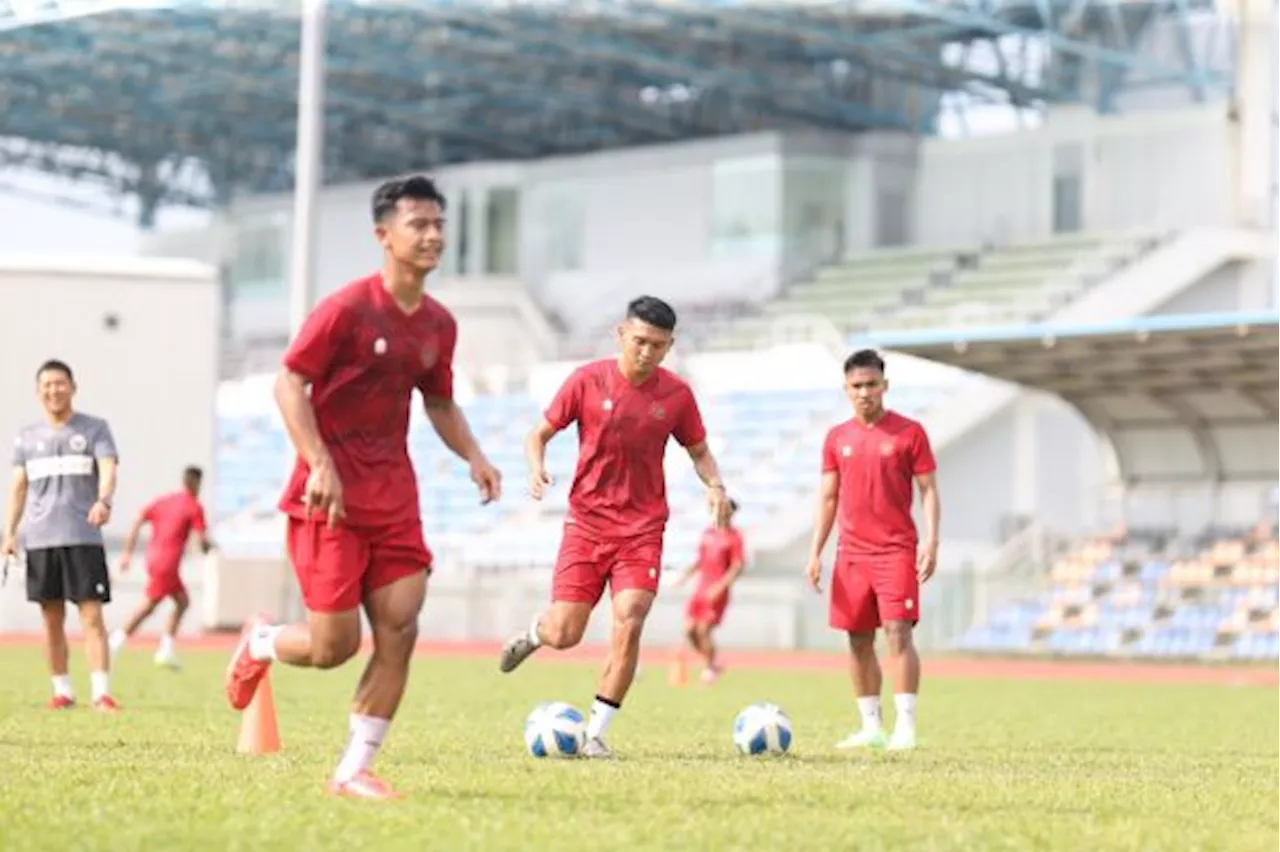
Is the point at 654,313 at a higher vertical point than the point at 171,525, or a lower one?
higher

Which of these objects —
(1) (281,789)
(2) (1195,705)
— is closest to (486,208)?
(2) (1195,705)

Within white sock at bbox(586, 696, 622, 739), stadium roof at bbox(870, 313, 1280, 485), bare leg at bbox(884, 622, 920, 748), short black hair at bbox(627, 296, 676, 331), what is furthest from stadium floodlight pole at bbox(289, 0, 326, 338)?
short black hair at bbox(627, 296, 676, 331)

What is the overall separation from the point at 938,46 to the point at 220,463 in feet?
52.8

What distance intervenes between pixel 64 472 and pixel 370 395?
7.49 metres

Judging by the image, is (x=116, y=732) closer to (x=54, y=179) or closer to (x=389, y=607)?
(x=389, y=607)

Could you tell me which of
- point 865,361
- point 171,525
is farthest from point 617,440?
point 171,525

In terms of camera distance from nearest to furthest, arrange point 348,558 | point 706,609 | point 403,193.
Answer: point 403,193
point 348,558
point 706,609

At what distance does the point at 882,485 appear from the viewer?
51.2 feet

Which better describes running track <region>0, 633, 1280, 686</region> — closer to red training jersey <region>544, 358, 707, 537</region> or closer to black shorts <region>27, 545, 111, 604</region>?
black shorts <region>27, 545, 111, 604</region>

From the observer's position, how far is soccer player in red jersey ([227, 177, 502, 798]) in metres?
10.4

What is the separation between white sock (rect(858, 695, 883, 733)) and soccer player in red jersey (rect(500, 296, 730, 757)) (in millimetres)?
1952

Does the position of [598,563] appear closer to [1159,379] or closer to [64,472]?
[64,472]

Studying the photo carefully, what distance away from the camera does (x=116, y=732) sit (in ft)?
51.8

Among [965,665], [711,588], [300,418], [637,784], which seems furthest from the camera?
[965,665]
